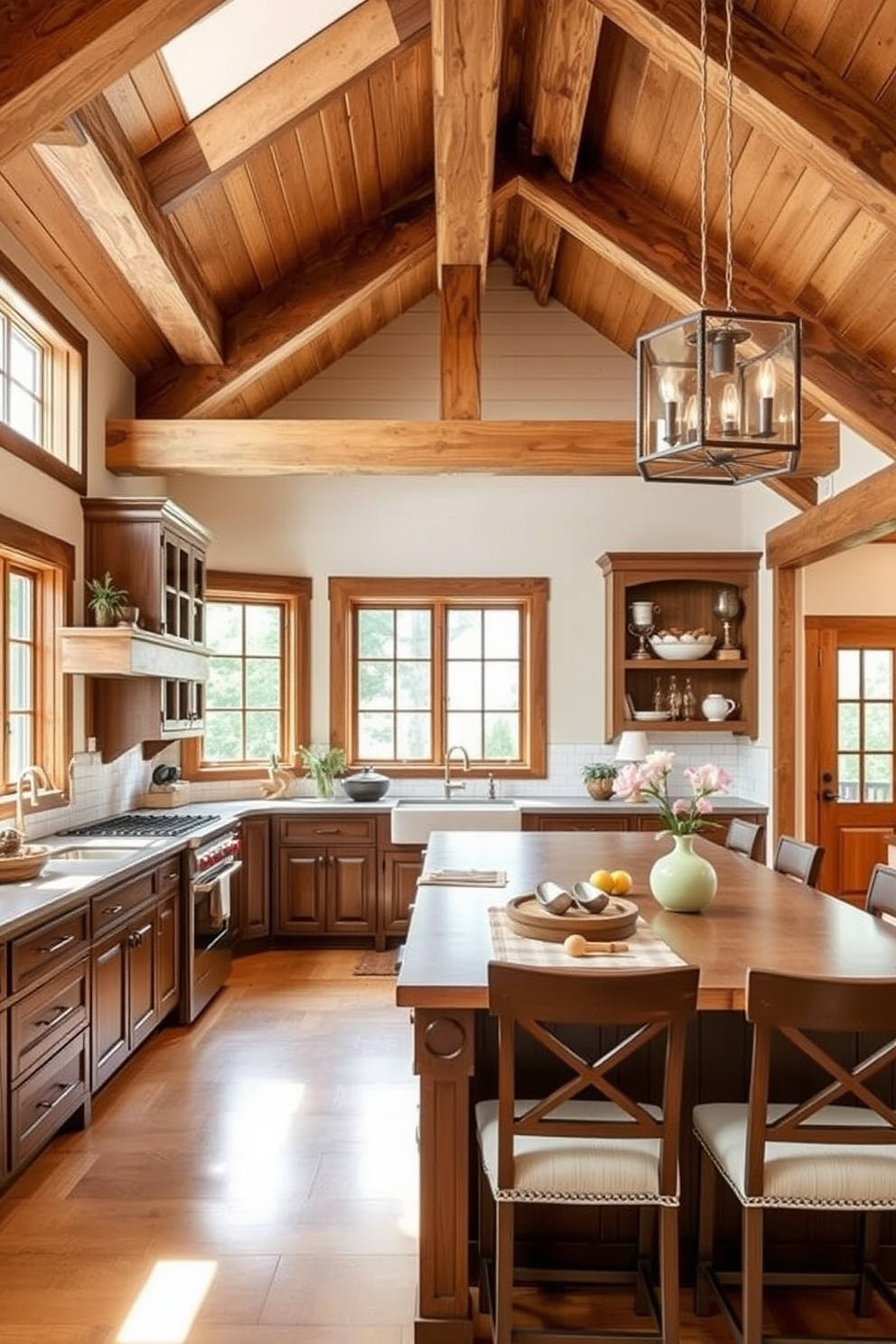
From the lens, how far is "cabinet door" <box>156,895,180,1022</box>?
4.35 metres

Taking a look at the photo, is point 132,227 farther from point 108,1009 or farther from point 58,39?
point 108,1009

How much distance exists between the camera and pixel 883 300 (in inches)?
174

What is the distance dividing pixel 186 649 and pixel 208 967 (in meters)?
1.69

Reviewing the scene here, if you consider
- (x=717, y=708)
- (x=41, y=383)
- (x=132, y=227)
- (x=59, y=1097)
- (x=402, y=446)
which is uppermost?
(x=132, y=227)

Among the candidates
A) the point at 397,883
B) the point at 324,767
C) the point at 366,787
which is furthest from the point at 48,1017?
the point at 324,767

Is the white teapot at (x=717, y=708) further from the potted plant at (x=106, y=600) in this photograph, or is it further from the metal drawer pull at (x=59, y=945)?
the metal drawer pull at (x=59, y=945)

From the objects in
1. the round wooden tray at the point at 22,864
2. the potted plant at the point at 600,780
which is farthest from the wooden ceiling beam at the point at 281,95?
the potted plant at the point at 600,780

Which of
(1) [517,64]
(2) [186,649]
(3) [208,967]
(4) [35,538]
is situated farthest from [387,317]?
(3) [208,967]

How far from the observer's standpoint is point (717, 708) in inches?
258

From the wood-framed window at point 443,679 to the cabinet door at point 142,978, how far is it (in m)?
2.78

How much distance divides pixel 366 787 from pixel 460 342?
9.17 feet

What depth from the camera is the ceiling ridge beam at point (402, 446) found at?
547 centimetres

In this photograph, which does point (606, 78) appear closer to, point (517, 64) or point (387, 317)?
point (517, 64)

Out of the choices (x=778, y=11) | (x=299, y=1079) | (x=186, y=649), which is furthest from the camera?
(x=186, y=649)
